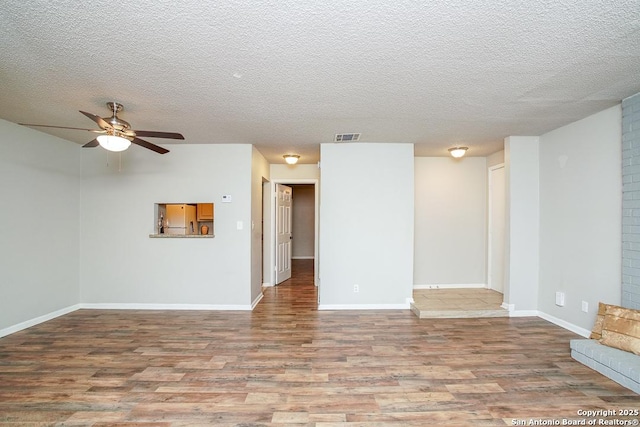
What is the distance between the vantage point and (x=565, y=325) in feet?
12.2

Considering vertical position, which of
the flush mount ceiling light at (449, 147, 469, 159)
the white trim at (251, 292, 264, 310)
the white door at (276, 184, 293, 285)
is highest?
the flush mount ceiling light at (449, 147, 469, 159)

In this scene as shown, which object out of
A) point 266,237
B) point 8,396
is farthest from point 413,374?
point 266,237

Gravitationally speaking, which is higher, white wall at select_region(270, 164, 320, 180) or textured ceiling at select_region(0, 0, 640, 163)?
textured ceiling at select_region(0, 0, 640, 163)

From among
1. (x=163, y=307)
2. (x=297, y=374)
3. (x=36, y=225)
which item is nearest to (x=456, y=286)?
(x=297, y=374)

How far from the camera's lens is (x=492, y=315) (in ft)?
13.7

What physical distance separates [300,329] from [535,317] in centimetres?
323

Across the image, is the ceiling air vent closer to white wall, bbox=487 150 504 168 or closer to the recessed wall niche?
the recessed wall niche

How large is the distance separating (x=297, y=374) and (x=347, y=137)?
2997mm

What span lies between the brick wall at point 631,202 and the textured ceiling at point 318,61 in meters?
0.24

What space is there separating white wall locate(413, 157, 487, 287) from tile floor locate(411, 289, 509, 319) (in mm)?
322

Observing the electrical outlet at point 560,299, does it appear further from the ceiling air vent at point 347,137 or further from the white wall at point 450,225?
the ceiling air vent at point 347,137

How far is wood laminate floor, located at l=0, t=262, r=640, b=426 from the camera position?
2.09m

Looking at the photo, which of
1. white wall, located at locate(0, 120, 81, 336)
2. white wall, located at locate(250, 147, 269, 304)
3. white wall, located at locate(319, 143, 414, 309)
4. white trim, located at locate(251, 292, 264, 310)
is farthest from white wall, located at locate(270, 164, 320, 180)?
white wall, located at locate(0, 120, 81, 336)

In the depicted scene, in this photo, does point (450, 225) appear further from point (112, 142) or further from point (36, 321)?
point (36, 321)
